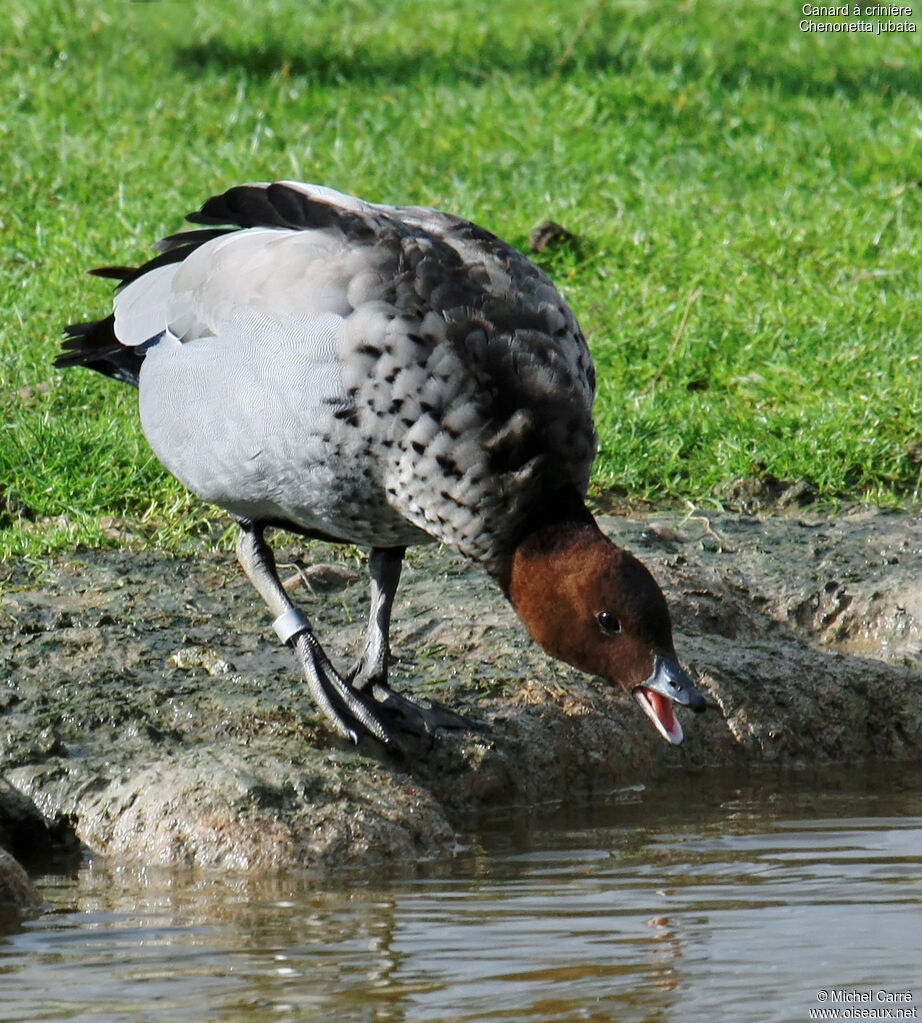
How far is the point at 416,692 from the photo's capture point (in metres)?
4.64

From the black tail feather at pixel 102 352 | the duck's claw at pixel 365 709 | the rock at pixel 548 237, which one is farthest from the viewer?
the rock at pixel 548 237

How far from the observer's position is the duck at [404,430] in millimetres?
4055

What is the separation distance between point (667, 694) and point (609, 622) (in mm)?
222

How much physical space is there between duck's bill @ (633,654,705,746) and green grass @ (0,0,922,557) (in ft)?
7.08

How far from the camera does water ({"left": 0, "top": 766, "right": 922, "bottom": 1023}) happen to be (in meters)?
3.00

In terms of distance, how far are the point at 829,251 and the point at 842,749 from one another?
13.2ft

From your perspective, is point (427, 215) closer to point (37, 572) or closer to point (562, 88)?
point (37, 572)

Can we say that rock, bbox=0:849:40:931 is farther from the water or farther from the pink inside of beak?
the pink inside of beak

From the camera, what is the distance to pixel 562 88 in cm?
1035

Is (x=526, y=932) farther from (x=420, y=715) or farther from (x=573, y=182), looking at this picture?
(x=573, y=182)

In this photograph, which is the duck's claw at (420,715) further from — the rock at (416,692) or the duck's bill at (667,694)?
the duck's bill at (667,694)

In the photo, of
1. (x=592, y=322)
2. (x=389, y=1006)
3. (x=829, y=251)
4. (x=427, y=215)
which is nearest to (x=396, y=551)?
(x=427, y=215)

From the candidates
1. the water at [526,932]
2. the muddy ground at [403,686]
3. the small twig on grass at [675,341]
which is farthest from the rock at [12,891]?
the small twig on grass at [675,341]

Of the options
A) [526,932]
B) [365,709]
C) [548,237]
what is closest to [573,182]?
[548,237]
